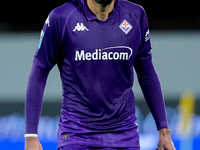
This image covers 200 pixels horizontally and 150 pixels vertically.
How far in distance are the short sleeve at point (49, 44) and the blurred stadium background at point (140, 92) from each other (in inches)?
151

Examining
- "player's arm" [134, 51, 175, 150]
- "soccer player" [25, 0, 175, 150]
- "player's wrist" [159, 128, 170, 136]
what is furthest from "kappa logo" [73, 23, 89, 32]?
"player's wrist" [159, 128, 170, 136]

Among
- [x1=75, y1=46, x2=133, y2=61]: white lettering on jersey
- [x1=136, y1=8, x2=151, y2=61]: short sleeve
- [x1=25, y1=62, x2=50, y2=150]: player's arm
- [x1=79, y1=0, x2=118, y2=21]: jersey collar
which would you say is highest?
[x1=79, y1=0, x2=118, y2=21]: jersey collar

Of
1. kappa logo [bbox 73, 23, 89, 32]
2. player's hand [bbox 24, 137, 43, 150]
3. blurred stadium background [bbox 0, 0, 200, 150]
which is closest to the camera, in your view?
player's hand [bbox 24, 137, 43, 150]

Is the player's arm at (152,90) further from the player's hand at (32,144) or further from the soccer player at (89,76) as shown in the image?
the player's hand at (32,144)

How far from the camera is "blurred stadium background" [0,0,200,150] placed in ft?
22.6

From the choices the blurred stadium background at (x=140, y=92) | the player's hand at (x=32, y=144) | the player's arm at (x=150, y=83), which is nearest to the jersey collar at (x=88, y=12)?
the player's arm at (x=150, y=83)

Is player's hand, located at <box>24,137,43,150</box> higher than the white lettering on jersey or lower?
lower

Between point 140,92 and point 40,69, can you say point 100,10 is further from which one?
point 140,92

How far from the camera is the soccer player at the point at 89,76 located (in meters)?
3.09

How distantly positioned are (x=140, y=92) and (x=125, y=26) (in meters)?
3.94

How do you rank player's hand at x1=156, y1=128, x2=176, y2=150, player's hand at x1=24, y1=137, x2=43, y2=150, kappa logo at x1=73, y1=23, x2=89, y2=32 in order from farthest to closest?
player's hand at x1=156, y1=128, x2=176, y2=150
kappa logo at x1=73, y1=23, x2=89, y2=32
player's hand at x1=24, y1=137, x2=43, y2=150

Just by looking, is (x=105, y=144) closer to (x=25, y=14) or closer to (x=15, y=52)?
(x=15, y=52)

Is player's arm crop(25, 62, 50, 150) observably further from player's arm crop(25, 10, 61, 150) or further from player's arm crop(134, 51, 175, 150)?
player's arm crop(134, 51, 175, 150)

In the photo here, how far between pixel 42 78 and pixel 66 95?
0.16 meters
